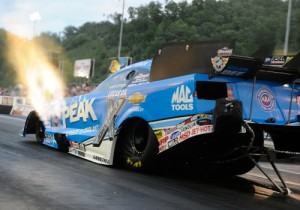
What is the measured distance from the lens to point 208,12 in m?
40.9

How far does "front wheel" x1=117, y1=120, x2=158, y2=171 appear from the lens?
609 centimetres

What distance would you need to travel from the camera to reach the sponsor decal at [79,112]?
7574 millimetres

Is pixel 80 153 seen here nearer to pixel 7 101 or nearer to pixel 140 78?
pixel 140 78

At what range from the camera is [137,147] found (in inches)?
260

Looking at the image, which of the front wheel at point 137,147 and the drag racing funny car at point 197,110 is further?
the front wheel at point 137,147

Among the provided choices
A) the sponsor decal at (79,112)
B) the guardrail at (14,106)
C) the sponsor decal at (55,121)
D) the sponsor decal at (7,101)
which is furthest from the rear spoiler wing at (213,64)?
the sponsor decal at (7,101)

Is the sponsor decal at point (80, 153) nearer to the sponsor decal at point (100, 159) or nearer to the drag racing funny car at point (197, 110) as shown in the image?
the drag racing funny car at point (197, 110)

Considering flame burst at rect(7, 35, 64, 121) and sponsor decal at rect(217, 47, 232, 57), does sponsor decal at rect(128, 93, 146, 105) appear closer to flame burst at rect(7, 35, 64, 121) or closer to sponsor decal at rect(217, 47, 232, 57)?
sponsor decal at rect(217, 47, 232, 57)

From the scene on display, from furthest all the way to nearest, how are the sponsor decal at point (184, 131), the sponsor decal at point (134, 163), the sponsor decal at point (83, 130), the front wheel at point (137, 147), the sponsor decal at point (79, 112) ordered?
the sponsor decal at point (79, 112)
the sponsor decal at point (83, 130)
the sponsor decal at point (134, 163)
the front wheel at point (137, 147)
the sponsor decal at point (184, 131)

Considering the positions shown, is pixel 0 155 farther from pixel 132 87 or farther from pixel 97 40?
pixel 97 40

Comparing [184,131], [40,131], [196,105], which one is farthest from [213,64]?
[40,131]

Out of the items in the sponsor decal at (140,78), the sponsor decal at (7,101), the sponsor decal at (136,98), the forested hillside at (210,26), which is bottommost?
the sponsor decal at (7,101)

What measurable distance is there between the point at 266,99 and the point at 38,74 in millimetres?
9234

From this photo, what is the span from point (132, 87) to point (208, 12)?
3557 centimetres
